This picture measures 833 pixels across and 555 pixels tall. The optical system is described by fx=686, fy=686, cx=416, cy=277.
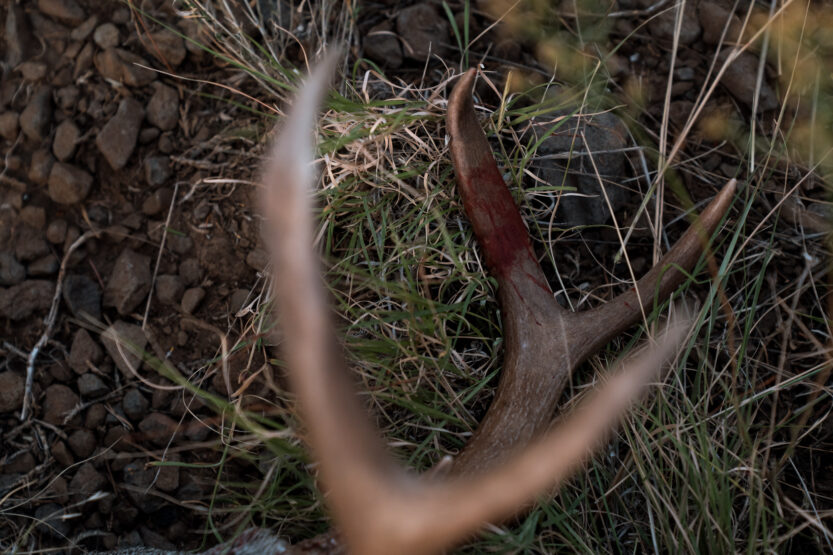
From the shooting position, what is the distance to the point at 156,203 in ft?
5.98

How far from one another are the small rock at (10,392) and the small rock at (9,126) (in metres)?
0.65

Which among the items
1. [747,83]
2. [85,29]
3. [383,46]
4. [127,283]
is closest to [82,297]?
[127,283]

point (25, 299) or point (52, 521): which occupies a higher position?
point (25, 299)

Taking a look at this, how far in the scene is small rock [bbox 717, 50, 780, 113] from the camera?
179 centimetres

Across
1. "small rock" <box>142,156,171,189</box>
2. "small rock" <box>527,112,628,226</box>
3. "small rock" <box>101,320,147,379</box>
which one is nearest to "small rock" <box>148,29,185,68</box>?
"small rock" <box>142,156,171,189</box>

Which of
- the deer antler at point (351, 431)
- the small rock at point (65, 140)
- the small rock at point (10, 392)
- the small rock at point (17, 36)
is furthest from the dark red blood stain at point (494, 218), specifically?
the small rock at point (17, 36)

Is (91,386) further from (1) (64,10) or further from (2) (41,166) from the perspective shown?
(1) (64,10)

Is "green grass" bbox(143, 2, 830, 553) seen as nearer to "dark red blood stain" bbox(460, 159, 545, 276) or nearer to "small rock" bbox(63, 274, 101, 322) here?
"dark red blood stain" bbox(460, 159, 545, 276)

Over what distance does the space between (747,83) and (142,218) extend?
1.64 metres

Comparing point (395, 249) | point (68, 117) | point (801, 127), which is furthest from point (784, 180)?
point (68, 117)

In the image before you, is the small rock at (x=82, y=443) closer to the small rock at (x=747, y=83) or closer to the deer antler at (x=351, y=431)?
the deer antler at (x=351, y=431)

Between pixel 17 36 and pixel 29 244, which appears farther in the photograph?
pixel 17 36

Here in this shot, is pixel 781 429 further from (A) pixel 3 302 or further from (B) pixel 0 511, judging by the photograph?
(A) pixel 3 302

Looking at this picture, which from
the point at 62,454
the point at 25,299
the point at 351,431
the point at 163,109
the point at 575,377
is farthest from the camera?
the point at 163,109
